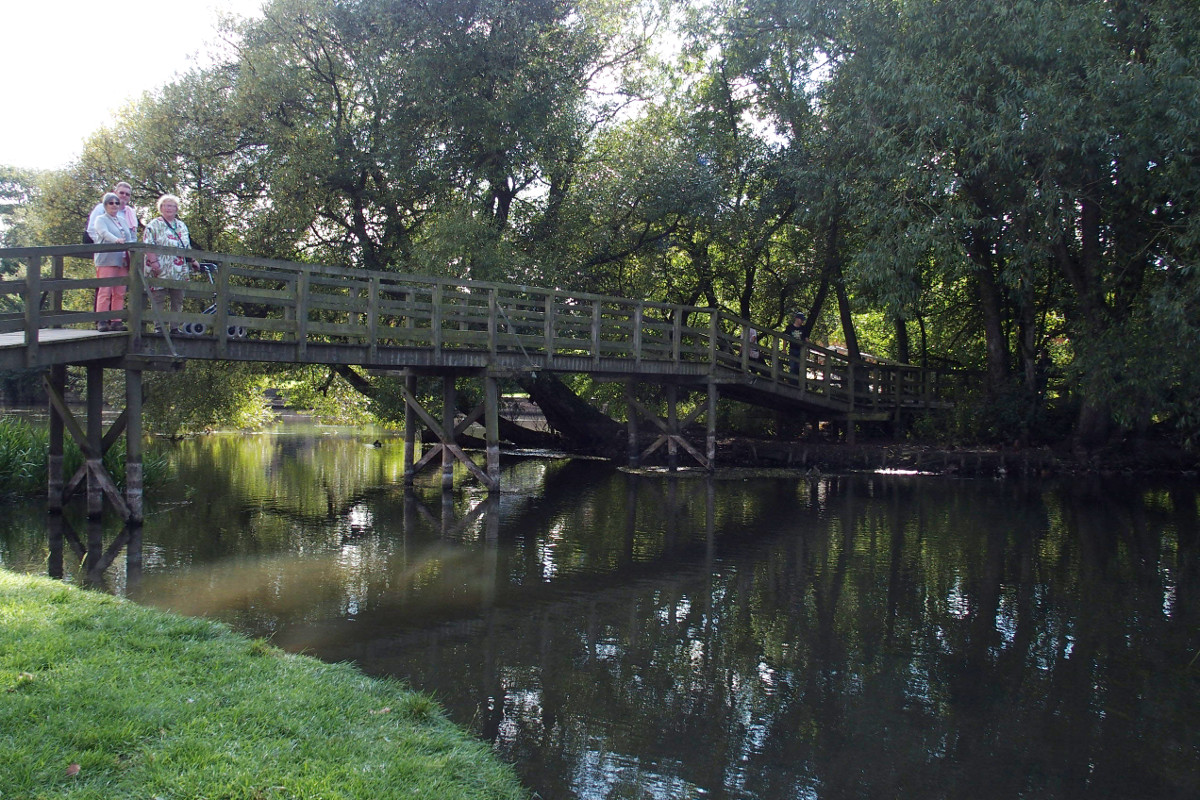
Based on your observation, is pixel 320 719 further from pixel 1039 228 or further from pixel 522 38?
pixel 522 38

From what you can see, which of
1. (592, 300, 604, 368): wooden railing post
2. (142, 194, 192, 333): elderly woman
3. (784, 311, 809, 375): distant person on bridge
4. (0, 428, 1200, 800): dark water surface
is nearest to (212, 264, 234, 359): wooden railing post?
(142, 194, 192, 333): elderly woman

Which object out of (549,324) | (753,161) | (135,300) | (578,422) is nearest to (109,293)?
(135,300)

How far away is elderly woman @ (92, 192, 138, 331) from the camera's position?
36.7 ft

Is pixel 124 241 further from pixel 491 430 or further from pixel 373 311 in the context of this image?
pixel 491 430

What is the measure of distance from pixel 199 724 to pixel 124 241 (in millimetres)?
8700

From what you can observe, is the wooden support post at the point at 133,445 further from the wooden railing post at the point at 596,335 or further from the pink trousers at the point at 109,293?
the wooden railing post at the point at 596,335

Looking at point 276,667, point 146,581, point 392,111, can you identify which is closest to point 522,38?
point 392,111

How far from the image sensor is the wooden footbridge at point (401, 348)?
11.4m

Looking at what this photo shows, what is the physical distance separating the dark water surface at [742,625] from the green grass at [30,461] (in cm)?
97

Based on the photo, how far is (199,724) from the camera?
463cm

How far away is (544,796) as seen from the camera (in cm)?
493

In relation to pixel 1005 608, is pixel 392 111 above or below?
above

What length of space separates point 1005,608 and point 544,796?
6237 millimetres

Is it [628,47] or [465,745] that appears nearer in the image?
[465,745]
